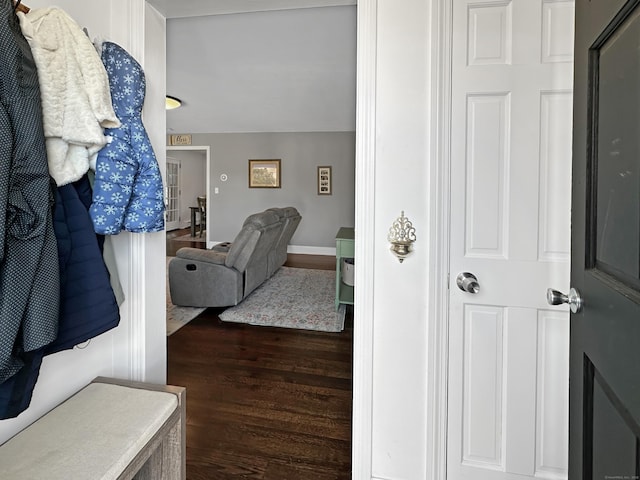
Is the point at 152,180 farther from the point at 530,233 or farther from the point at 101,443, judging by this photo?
the point at 530,233

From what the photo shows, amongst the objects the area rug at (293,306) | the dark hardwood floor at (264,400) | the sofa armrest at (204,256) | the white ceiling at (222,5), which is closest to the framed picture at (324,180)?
the area rug at (293,306)

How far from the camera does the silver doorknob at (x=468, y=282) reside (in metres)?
1.27

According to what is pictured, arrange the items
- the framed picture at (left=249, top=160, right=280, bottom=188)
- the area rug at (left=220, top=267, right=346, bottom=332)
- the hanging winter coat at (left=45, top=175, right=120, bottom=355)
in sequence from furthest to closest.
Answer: the framed picture at (left=249, top=160, right=280, bottom=188)
the area rug at (left=220, top=267, right=346, bottom=332)
the hanging winter coat at (left=45, top=175, right=120, bottom=355)

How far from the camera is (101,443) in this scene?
96cm

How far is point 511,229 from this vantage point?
4.13ft

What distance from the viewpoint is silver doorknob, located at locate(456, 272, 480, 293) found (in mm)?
1268

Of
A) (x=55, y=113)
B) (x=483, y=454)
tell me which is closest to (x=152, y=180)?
(x=55, y=113)

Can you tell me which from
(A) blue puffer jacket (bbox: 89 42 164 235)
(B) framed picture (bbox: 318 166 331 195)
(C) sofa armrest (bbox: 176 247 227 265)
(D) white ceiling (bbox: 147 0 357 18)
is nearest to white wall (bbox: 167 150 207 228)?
(B) framed picture (bbox: 318 166 331 195)

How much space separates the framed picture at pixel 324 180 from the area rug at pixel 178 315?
3931 mm

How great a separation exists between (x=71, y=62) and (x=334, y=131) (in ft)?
19.4

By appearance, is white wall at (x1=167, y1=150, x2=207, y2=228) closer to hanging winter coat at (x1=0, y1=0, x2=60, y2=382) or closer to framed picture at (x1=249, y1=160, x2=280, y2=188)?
framed picture at (x1=249, y1=160, x2=280, y2=188)

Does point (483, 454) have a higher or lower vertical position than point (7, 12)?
lower

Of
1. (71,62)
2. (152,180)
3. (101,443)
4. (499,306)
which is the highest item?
(71,62)

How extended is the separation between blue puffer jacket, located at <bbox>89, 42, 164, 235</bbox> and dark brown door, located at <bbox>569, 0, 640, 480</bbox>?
1.24m
